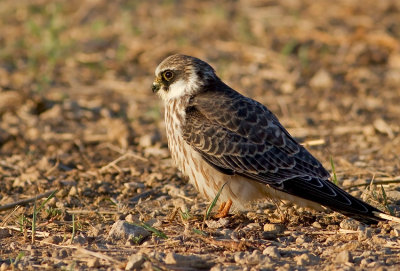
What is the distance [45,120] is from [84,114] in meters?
0.50

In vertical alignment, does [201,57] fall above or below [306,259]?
above

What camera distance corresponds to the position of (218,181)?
18.9ft

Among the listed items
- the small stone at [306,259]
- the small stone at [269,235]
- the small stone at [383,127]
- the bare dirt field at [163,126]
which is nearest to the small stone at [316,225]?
the bare dirt field at [163,126]

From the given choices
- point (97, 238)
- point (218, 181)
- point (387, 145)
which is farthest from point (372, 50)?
point (97, 238)

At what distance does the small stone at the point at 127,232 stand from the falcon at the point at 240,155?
83cm

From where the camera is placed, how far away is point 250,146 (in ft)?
18.7

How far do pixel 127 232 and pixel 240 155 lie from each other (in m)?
1.15

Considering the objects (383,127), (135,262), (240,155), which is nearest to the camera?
(135,262)

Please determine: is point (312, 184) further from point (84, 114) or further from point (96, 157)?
point (84, 114)

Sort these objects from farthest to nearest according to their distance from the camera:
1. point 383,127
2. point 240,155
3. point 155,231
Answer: point 383,127, point 240,155, point 155,231

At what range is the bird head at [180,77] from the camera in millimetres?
6289

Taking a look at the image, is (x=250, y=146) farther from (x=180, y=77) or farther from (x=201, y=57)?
(x=201, y=57)

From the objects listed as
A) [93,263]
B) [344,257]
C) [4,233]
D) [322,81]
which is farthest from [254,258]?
[322,81]

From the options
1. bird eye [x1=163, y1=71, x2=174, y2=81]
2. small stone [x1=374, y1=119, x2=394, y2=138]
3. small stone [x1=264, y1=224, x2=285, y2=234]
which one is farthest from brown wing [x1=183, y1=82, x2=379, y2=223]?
small stone [x1=374, y1=119, x2=394, y2=138]
